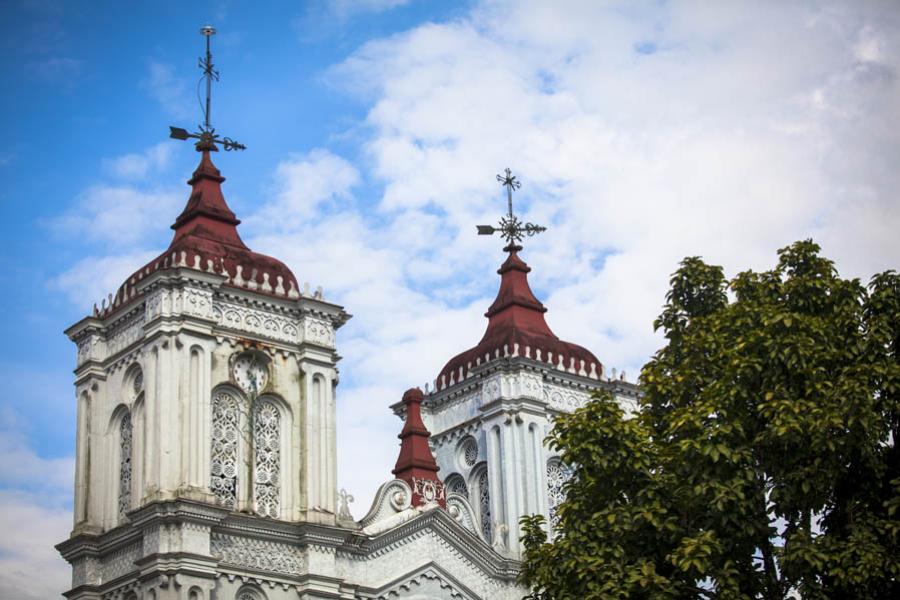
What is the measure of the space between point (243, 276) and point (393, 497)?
6.88 metres

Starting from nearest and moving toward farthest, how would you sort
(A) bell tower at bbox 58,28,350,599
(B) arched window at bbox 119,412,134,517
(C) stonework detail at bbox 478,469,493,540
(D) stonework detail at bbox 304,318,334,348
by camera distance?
(A) bell tower at bbox 58,28,350,599 < (B) arched window at bbox 119,412,134,517 < (D) stonework detail at bbox 304,318,334,348 < (C) stonework detail at bbox 478,469,493,540

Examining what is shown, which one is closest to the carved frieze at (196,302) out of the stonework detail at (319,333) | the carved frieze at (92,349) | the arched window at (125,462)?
the stonework detail at (319,333)

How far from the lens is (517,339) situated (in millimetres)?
43656

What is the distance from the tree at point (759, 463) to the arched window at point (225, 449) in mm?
10765

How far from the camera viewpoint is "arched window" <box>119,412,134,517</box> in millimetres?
36188

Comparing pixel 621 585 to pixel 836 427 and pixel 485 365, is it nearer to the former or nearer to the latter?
pixel 836 427

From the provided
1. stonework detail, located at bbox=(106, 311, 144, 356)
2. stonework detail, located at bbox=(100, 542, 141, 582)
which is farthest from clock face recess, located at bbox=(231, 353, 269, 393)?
stonework detail, located at bbox=(100, 542, 141, 582)

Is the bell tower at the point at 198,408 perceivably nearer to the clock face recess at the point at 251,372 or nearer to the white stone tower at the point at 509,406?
the clock face recess at the point at 251,372

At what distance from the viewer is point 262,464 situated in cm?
3681

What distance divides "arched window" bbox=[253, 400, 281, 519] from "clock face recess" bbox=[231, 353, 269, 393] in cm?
44

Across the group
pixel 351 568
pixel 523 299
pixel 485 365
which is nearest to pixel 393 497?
pixel 351 568

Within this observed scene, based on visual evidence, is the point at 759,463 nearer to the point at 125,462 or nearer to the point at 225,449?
the point at 225,449

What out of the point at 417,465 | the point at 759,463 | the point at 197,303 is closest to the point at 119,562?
the point at 197,303

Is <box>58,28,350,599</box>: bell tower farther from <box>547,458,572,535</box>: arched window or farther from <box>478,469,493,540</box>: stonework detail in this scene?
<box>547,458,572,535</box>: arched window
